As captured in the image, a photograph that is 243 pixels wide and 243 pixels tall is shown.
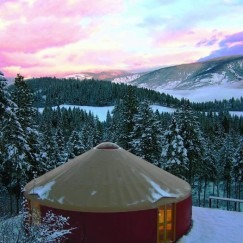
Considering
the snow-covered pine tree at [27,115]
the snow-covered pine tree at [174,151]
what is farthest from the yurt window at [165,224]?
the snow-covered pine tree at [174,151]

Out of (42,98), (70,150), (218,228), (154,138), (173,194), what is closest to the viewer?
(173,194)

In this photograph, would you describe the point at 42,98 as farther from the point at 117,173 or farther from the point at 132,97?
the point at 117,173

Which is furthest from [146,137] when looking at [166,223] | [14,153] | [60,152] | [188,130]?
[166,223]

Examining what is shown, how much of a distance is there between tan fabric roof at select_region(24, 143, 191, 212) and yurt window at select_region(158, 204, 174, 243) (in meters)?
0.36

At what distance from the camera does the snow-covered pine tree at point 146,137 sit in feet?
93.0

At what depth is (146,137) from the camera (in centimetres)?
2828

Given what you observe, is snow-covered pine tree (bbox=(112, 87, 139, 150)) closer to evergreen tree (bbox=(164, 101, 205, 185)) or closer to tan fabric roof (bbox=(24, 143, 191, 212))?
evergreen tree (bbox=(164, 101, 205, 185))

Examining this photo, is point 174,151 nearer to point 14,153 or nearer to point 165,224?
point 14,153

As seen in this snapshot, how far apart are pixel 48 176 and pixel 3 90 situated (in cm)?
625

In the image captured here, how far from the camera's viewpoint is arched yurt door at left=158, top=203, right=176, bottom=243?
12.6m

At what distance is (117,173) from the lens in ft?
43.5

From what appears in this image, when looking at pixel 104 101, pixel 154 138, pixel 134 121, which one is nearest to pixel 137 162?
pixel 154 138

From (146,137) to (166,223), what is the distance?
51.4 ft

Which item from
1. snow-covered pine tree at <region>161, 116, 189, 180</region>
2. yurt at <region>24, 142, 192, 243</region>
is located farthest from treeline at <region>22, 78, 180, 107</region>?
yurt at <region>24, 142, 192, 243</region>
